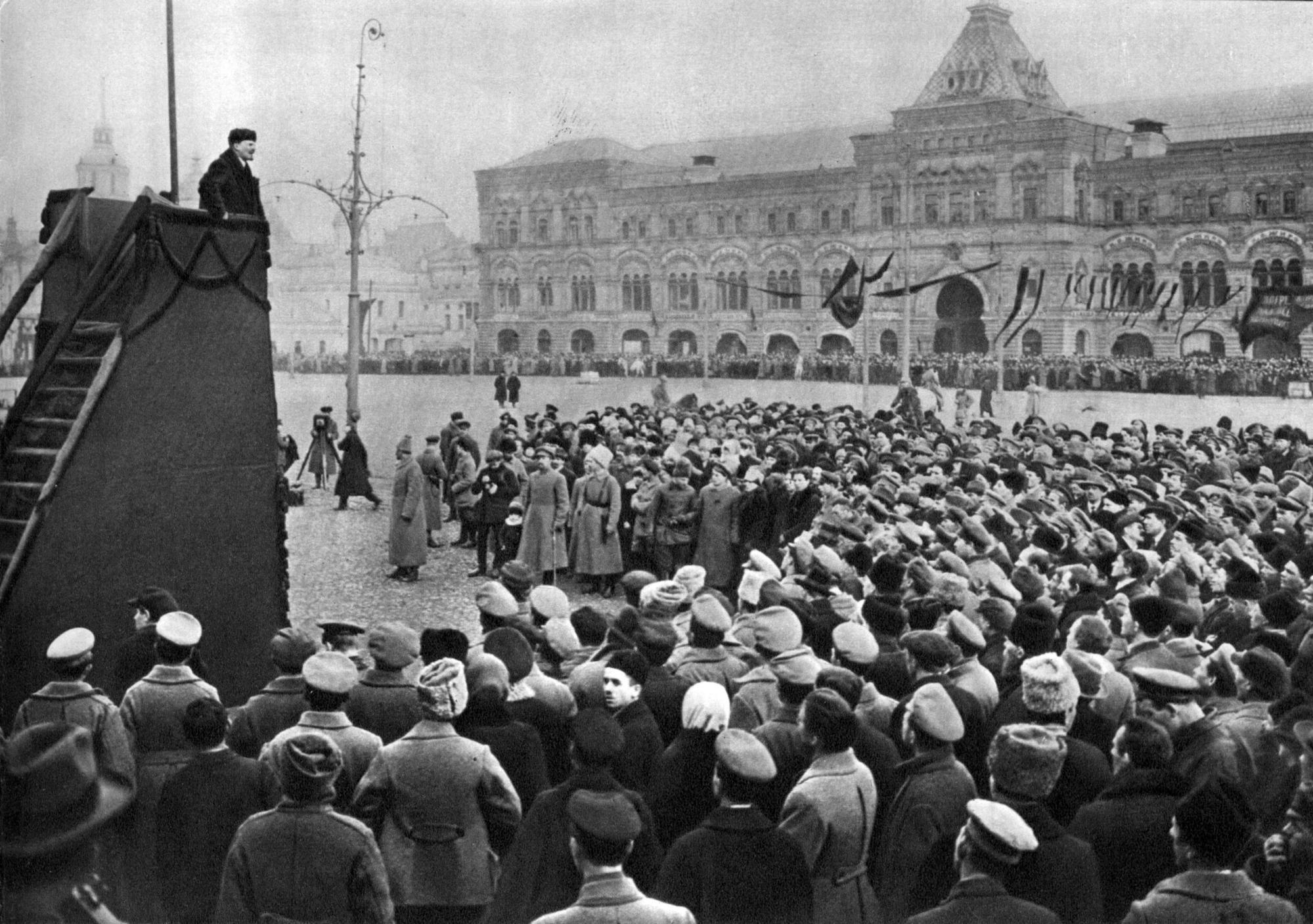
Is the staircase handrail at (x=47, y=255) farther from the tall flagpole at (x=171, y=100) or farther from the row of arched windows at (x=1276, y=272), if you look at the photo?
the row of arched windows at (x=1276, y=272)

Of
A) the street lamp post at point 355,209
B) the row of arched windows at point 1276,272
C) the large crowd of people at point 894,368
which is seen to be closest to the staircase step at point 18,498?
the street lamp post at point 355,209

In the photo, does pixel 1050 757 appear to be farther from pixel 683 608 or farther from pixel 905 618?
pixel 683 608

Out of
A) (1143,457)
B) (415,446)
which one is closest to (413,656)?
(1143,457)

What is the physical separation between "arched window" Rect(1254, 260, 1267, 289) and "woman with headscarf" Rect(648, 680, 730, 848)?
42.7 m

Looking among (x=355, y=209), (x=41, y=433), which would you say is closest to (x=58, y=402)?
(x=41, y=433)

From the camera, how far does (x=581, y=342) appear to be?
58000mm

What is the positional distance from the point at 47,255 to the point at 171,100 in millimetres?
1725

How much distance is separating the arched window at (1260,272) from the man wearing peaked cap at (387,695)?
42.5 m

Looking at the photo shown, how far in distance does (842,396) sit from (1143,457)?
23.6m

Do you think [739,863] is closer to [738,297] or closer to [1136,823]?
[1136,823]

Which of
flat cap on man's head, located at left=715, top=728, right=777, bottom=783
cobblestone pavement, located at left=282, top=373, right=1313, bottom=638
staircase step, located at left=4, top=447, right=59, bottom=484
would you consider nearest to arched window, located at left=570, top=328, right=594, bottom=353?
cobblestone pavement, located at left=282, top=373, right=1313, bottom=638

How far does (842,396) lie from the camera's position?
38344 mm

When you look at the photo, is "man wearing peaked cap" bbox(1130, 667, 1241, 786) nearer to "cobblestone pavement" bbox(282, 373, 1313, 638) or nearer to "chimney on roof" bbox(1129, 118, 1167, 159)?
"cobblestone pavement" bbox(282, 373, 1313, 638)

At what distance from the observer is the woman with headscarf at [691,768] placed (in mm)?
4105
